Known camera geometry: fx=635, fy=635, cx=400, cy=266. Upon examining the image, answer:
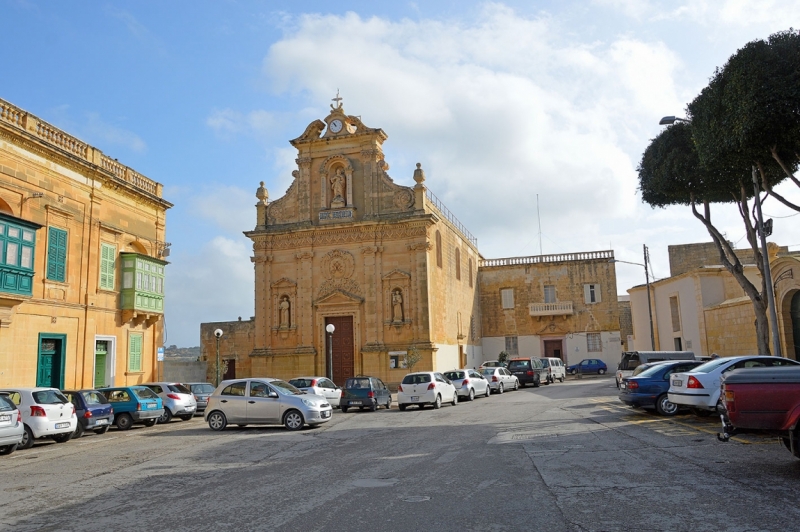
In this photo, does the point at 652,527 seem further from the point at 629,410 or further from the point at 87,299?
the point at 87,299

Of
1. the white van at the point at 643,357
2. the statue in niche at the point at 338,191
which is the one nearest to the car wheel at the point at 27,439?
the white van at the point at 643,357

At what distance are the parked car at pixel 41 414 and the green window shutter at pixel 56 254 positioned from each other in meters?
7.89

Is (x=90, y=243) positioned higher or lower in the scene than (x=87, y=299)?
higher

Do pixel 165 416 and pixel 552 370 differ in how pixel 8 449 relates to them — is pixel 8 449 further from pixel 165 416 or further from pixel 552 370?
A: pixel 552 370

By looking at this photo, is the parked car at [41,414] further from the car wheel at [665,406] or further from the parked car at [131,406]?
the car wheel at [665,406]

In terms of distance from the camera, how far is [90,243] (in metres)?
24.8

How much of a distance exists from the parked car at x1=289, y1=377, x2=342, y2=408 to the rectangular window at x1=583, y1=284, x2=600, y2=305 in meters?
30.0

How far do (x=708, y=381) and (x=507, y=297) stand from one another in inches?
1484

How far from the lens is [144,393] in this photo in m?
20.6

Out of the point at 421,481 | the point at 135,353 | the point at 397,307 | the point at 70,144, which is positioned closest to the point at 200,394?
the point at 135,353

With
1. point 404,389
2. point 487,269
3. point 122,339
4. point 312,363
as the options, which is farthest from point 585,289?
point 122,339

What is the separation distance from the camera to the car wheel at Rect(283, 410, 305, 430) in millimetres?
17234

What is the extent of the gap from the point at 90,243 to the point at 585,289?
37000 mm

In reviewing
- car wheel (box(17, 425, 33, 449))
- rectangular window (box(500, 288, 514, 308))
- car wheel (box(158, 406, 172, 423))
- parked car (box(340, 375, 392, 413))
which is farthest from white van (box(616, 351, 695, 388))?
rectangular window (box(500, 288, 514, 308))
